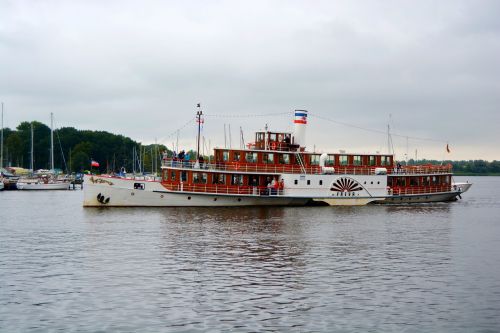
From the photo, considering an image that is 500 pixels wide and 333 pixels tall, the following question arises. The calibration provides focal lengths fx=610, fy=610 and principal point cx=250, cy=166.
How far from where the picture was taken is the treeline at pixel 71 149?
540 ft

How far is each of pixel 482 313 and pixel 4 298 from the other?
637 inches

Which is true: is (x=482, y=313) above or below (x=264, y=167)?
below

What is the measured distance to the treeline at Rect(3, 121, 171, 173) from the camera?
540 feet

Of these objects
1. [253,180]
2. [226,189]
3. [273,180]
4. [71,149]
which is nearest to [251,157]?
[253,180]

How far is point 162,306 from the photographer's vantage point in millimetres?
20375

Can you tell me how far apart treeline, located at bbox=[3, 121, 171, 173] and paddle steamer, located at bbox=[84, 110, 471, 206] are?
4015 inches

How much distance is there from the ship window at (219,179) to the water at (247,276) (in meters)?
12.0

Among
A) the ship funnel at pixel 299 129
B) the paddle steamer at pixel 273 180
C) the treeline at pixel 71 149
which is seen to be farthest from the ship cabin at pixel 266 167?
the treeline at pixel 71 149

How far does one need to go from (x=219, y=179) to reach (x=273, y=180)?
5361 millimetres

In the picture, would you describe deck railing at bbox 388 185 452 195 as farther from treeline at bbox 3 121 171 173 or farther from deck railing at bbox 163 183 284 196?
treeline at bbox 3 121 171 173

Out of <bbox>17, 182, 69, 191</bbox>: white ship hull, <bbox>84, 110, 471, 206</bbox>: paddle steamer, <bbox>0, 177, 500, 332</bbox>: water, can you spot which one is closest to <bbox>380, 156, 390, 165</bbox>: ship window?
<bbox>84, 110, 471, 206</bbox>: paddle steamer

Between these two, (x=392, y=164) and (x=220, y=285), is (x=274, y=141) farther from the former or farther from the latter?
(x=220, y=285)

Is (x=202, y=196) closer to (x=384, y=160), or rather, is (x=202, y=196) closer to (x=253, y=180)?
(x=253, y=180)

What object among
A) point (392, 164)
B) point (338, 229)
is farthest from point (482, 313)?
point (392, 164)
